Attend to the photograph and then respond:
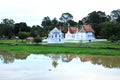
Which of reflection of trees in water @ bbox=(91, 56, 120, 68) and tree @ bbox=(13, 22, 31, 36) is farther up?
tree @ bbox=(13, 22, 31, 36)

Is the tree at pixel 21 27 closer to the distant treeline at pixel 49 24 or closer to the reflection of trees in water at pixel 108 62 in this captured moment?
the distant treeline at pixel 49 24

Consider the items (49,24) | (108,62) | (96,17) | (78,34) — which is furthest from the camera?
(49,24)

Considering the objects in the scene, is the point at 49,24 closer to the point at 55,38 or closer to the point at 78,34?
the point at 78,34

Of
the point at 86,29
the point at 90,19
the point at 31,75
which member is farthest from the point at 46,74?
the point at 90,19

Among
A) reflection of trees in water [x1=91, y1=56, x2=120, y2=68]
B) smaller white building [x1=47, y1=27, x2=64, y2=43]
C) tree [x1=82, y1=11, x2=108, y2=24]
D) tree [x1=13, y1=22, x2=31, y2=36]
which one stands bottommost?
reflection of trees in water [x1=91, y1=56, x2=120, y2=68]

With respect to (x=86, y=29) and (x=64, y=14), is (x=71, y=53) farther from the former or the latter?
(x=64, y=14)

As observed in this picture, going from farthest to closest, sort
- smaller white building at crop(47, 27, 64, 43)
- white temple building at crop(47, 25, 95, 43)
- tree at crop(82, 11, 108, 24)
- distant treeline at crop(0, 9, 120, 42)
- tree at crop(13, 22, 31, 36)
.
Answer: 1. tree at crop(82, 11, 108, 24)
2. tree at crop(13, 22, 31, 36)
3. distant treeline at crop(0, 9, 120, 42)
4. white temple building at crop(47, 25, 95, 43)
5. smaller white building at crop(47, 27, 64, 43)

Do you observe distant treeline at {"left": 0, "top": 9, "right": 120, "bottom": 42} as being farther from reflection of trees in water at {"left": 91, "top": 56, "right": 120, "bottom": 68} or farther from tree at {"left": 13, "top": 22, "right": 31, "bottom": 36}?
reflection of trees in water at {"left": 91, "top": 56, "right": 120, "bottom": 68}

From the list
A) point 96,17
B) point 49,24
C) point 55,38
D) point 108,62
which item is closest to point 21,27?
point 49,24

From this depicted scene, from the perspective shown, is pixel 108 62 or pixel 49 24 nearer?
pixel 108 62

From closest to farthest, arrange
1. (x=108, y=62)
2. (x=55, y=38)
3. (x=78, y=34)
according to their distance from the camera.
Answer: (x=108, y=62), (x=55, y=38), (x=78, y=34)

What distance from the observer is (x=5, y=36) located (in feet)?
369

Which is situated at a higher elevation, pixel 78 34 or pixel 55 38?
pixel 78 34

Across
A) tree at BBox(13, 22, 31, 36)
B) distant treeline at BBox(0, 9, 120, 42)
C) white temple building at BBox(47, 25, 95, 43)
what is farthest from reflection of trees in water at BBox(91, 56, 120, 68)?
tree at BBox(13, 22, 31, 36)
